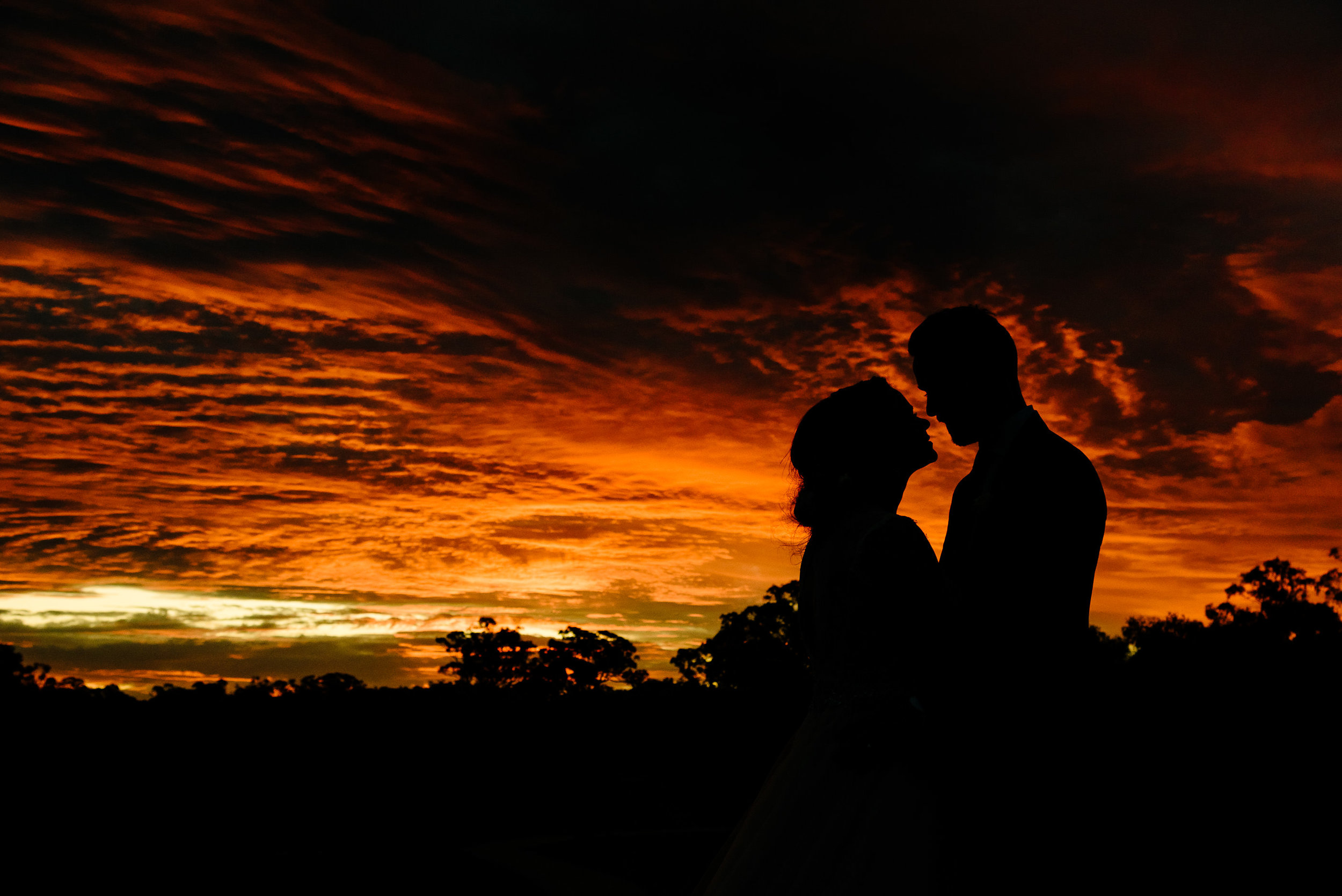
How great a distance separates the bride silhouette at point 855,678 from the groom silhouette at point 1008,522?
0.66 ft

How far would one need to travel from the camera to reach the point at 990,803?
2965mm

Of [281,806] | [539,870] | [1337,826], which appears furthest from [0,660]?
[1337,826]

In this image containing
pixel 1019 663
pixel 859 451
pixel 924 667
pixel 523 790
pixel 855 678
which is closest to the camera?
pixel 1019 663

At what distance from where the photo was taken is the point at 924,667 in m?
3.14

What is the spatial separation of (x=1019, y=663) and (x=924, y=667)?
0.96ft

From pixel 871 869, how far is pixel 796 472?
1351mm

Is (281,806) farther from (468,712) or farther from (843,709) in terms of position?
(843,709)

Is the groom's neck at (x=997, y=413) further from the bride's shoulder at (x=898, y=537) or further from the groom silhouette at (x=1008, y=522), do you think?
the bride's shoulder at (x=898, y=537)

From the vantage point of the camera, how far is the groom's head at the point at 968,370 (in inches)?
143

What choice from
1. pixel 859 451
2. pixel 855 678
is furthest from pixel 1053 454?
pixel 855 678

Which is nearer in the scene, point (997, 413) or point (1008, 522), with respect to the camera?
point (1008, 522)

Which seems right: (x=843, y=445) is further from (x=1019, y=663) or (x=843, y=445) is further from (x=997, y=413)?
(x=1019, y=663)

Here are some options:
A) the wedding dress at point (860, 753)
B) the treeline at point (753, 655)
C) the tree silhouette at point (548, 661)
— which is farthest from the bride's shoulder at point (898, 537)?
the tree silhouette at point (548, 661)

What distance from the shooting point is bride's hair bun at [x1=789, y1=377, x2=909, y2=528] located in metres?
3.42
